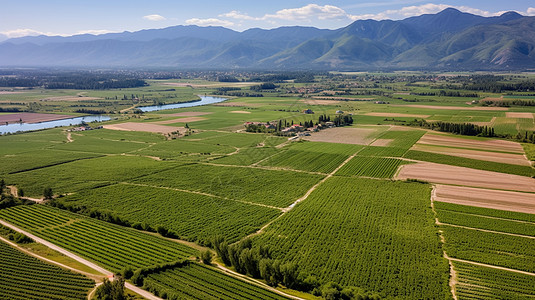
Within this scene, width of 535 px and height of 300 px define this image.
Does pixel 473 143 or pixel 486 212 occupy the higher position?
pixel 473 143

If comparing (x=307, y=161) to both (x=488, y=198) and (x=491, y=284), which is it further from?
(x=491, y=284)

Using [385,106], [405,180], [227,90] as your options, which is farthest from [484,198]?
[227,90]

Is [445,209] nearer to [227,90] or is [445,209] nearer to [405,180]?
[405,180]

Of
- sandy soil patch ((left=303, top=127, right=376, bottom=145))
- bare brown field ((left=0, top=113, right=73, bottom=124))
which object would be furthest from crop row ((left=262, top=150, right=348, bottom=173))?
bare brown field ((left=0, top=113, right=73, bottom=124))

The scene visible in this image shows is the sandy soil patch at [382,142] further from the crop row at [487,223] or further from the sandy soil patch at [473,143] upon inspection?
the crop row at [487,223]

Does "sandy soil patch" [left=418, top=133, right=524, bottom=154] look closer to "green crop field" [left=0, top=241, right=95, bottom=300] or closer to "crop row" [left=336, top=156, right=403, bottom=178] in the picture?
"crop row" [left=336, top=156, right=403, bottom=178]

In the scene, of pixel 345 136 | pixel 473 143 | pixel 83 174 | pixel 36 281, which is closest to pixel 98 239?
pixel 36 281
